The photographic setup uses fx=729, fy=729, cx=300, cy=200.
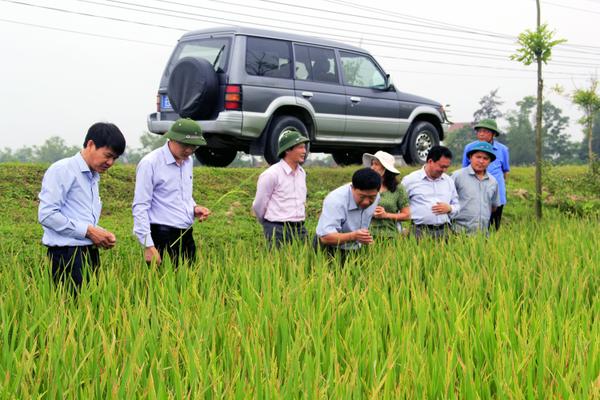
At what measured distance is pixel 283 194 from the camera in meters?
5.64

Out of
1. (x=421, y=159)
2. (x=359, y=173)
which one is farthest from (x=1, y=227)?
(x=421, y=159)

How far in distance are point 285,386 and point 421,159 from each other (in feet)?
35.8

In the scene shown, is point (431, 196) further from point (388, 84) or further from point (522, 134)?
point (522, 134)

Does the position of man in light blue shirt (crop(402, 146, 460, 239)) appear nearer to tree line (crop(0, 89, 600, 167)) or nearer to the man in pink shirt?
the man in pink shirt

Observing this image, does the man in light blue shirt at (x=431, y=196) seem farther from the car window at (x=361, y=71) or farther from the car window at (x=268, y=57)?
the car window at (x=361, y=71)

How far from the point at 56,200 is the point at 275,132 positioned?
6697 mm

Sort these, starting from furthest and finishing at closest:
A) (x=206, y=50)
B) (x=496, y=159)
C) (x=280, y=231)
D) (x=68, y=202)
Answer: (x=206, y=50) < (x=496, y=159) < (x=280, y=231) < (x=68, y=202)

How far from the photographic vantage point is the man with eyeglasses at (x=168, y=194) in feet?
15.3

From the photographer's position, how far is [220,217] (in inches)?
373

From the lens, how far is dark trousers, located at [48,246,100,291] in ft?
13.4

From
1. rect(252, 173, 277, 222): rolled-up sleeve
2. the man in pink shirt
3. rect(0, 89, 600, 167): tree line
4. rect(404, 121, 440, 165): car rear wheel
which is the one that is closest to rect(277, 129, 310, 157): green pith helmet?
the man in pink shirt

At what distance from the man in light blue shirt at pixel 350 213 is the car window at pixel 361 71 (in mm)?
6712

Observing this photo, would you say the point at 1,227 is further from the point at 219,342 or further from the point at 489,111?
the point at 489,111

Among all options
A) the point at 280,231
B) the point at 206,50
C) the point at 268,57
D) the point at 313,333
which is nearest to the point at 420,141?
the point at 268,57
